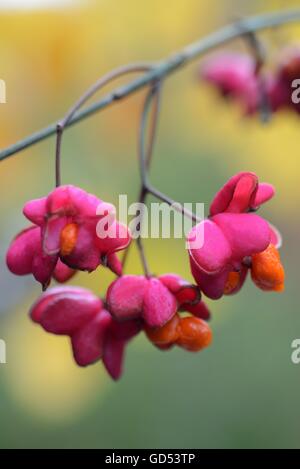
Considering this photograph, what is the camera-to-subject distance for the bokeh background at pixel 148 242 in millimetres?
3254

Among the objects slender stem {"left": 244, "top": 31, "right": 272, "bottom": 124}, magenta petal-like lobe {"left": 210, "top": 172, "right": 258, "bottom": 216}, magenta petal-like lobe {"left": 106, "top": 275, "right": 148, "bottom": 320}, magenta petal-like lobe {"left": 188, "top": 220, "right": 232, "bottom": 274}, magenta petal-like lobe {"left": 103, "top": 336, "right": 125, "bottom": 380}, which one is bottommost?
magenta petal-like lobe {"left": 103, "top": 336, "right": 125, "bottom": 380}

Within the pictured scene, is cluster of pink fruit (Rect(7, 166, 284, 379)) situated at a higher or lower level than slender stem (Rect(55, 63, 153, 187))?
lower

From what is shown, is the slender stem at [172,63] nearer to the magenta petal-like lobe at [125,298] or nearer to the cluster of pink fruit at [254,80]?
the cluster of pink fruit at [254,80]

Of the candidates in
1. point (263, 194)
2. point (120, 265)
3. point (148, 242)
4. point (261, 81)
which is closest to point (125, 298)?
point (120, 265)

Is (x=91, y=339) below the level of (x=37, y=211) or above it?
below

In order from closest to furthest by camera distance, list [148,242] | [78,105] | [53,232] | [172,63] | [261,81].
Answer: [53,232]
[78,105]
[172,63]
[261,81]
[148,242]

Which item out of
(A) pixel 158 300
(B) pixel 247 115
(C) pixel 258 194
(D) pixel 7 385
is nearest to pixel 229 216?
(C) pixel 258 194

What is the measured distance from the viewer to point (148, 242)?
330 cm

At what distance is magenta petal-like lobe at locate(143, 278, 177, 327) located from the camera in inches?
46.5

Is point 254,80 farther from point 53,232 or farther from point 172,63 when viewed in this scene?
point 53,232

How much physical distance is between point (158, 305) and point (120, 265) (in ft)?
0.30

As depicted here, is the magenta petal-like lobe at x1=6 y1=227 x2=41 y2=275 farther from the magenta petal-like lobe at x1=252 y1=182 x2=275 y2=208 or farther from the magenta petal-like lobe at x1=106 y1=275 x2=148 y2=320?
the magenta petal-like lobe at x1=252 y1=182 x2=275 y2=208

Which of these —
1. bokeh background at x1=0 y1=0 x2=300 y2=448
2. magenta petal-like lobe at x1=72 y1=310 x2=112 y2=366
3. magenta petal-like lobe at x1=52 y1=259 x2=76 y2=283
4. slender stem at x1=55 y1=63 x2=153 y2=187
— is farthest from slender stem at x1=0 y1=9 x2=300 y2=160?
bokeh background at x1=0 y1=0 x2=300 y2=448

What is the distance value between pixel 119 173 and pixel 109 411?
1192 mm
